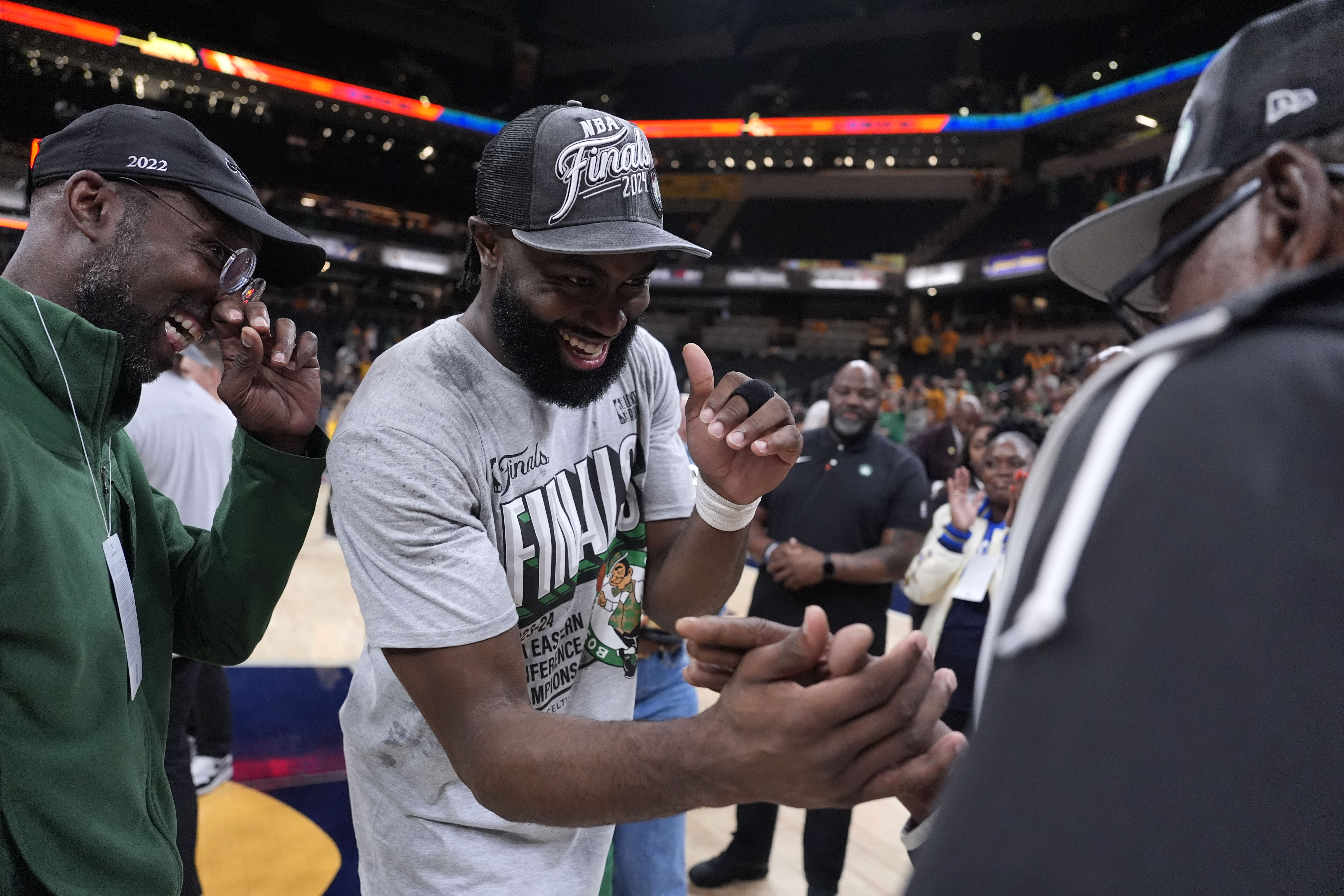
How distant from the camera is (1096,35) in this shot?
2466cm

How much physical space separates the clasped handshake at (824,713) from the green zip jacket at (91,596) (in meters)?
1.03

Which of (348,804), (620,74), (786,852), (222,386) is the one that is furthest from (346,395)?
(620,74)

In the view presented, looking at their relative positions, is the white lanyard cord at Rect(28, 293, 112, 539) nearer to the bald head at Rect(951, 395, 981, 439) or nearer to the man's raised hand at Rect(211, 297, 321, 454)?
the man's raised hand at Rect(211, 297, 321, 454)

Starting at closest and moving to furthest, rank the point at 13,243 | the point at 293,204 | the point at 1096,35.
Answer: the point at 13,243, the point at 1096,35, the point at 293,204

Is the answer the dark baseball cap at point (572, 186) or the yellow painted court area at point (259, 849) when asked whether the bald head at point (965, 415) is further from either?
the dark baseball cap at point (572, 186)

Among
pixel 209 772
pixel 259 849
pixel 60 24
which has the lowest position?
pixel 259 849

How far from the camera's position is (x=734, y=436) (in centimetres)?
162

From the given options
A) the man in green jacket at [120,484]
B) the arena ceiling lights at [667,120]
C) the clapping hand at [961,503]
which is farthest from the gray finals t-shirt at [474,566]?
the arena ceiling lights at [667,120]

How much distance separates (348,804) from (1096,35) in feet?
90.1

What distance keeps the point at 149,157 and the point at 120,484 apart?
2.00 ft

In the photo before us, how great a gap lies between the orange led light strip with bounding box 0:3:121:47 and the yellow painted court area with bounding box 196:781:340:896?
78.6ft

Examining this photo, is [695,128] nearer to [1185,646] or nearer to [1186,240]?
[1186,240]

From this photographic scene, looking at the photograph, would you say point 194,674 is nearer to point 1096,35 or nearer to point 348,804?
point 348,804

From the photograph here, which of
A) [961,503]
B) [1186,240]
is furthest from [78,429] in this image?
[961,503]
